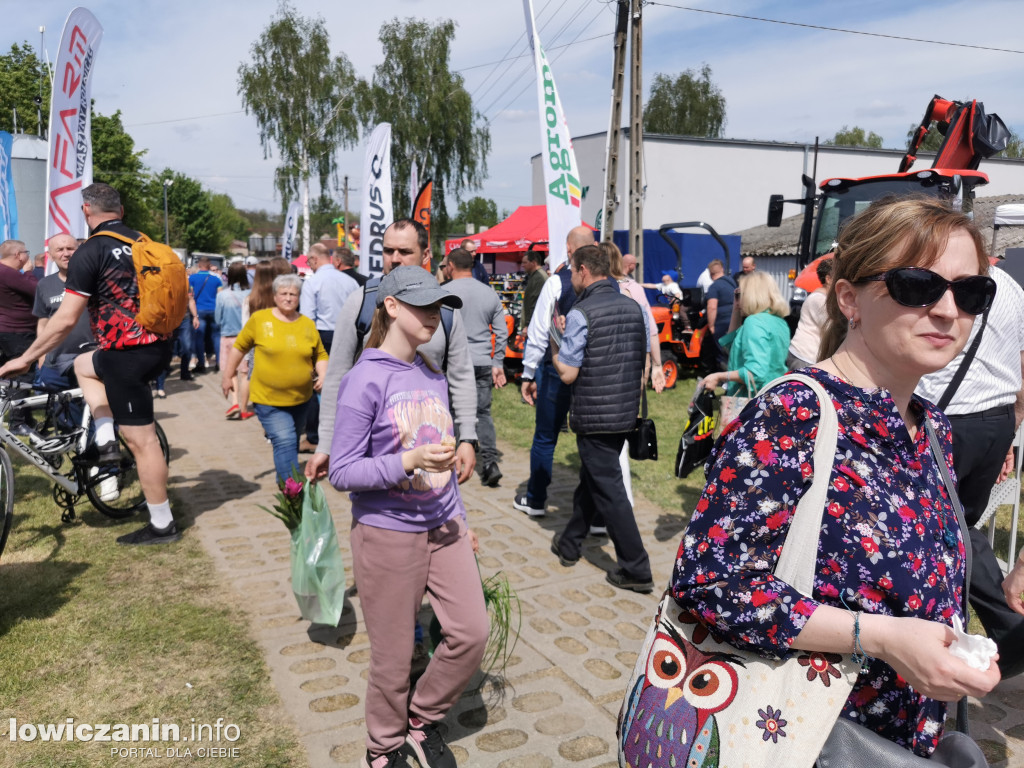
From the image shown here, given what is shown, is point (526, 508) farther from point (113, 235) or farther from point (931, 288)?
point (931, 288)

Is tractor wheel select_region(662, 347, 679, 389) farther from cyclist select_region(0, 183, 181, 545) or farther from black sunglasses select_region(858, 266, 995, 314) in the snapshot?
black sunglasses select_region(858, 266, 995, 314)

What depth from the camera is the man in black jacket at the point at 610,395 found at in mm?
4723

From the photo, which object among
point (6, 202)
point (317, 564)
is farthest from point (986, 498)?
point (6, 202)

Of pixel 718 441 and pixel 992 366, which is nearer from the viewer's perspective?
Result: pixel 718 441

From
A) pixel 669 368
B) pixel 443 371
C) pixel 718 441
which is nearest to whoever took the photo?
pixel 718 441

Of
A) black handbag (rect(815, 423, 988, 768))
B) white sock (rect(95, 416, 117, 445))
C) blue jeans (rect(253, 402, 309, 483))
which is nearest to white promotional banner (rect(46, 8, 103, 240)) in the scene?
white sock (rect(95, 416, 117, 445))

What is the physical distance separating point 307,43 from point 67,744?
41.0 meters

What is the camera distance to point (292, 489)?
4.00m

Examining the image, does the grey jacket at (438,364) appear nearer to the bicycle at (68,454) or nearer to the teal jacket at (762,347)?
the teal jacket at (762,347)

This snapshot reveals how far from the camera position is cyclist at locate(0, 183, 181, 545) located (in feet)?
16.7

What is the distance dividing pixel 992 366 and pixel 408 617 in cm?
256

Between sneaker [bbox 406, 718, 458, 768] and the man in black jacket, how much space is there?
2.06 meters

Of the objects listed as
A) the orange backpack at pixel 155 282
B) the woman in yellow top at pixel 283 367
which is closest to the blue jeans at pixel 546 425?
the woman in yellow top at pixel 283 367

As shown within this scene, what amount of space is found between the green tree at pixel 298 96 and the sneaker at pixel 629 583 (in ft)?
120
